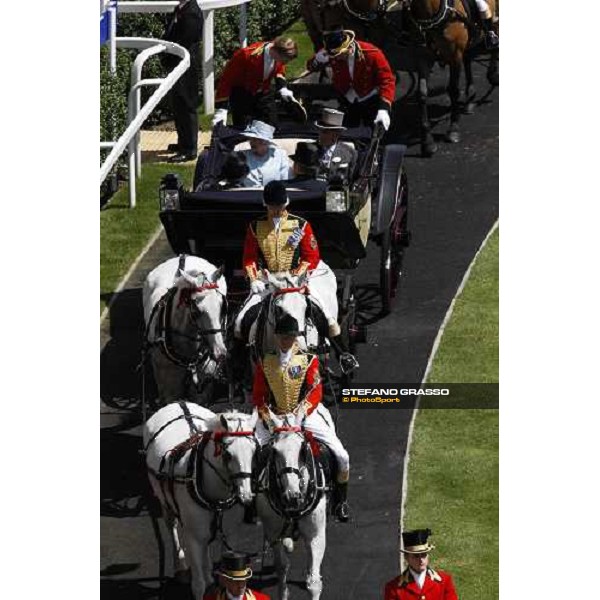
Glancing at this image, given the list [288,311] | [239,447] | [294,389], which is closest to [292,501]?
[239,447]

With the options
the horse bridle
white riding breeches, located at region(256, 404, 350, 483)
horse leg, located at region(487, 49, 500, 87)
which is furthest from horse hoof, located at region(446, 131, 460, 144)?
white riding breeches, located at region(256, 404, 350, 483)

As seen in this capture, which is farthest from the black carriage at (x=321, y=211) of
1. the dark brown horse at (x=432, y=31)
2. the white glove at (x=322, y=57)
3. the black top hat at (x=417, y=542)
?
the black top hat at (x=417, y=542)

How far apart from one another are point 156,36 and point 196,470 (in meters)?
5.31

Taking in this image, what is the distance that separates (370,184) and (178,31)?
2.14 meters

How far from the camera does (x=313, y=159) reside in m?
18.6

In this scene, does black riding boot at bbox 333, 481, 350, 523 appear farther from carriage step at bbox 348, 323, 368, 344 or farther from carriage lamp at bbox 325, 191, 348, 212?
carriage lamp at bbox 325, 191, 348, 212

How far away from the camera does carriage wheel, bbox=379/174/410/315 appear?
753 inches

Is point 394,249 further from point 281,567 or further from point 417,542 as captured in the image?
point 417,542

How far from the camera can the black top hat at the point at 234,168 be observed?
1845cm

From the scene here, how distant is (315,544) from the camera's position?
16.4 meters

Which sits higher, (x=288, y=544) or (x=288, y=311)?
(x=288, y=311)

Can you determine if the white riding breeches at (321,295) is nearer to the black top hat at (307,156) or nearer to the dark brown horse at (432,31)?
the black top hat at (307,156)
